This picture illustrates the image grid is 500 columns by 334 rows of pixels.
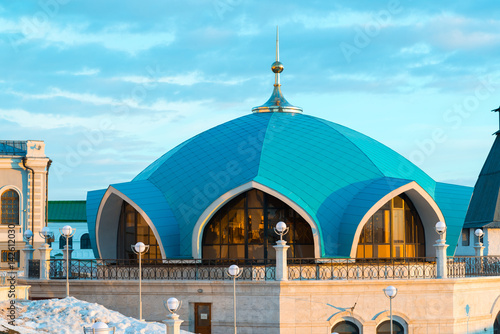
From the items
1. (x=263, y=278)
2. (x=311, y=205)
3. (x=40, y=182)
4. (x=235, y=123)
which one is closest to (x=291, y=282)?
(x=263, y=278)

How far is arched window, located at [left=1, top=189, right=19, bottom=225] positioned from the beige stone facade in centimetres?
1875

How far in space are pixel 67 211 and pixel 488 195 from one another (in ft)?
104

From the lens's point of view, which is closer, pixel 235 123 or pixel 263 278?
pixel 263 278

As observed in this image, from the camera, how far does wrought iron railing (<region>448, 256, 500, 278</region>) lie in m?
26.6

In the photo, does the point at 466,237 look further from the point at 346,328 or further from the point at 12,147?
the point at 346,328

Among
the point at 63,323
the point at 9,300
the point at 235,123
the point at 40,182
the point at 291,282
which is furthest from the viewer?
the point at 40,182

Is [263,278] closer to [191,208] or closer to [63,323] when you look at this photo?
[191,208]

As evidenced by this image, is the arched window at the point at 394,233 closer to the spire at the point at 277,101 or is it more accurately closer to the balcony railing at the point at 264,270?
the balcony railing at the point at 264,270

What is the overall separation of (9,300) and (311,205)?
425 inches

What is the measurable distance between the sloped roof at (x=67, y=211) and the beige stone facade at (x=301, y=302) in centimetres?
3540

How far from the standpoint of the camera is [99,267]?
26000 mm

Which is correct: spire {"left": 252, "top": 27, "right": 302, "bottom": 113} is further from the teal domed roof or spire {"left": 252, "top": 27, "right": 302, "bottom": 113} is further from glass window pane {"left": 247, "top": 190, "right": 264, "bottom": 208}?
glass window pane {"left": 247, "top": 190, "right": 264, "bottom": 208}

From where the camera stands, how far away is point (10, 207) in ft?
140

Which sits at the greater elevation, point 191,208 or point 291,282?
point 191,208
